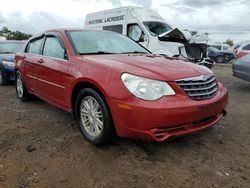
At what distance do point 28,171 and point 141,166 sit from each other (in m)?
1.23

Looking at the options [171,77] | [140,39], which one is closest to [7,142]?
[171,77]

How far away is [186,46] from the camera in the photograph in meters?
12.4

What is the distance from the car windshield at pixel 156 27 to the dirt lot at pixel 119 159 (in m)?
7.49

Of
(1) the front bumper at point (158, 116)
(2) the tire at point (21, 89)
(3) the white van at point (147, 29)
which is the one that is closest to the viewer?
(1) the front bumper at point (158, 116)

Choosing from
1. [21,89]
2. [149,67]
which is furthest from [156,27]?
[149,67]

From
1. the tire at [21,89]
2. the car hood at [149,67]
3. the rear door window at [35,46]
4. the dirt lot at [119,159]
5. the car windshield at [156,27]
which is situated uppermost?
the car windshield at [156,27]

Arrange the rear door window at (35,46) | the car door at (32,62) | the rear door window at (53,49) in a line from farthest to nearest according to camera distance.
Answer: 1. the rear door window at (35,46)
2. the car door at (32,62)
3. the rear door window at (53,49)

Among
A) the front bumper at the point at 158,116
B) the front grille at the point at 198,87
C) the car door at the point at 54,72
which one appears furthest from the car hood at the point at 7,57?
the front grille at the point at 198,87

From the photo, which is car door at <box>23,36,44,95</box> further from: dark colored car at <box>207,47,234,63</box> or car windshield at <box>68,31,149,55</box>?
dark colored car at <box>207,47,234,63</box>

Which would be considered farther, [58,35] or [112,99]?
[58,35]

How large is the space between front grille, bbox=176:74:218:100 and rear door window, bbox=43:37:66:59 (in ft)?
6.31

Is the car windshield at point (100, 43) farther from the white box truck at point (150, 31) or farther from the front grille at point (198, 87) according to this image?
the white box truck at point (150, 31)

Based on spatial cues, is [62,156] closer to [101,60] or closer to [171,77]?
[101,60]

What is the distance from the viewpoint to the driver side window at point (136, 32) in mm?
11984
